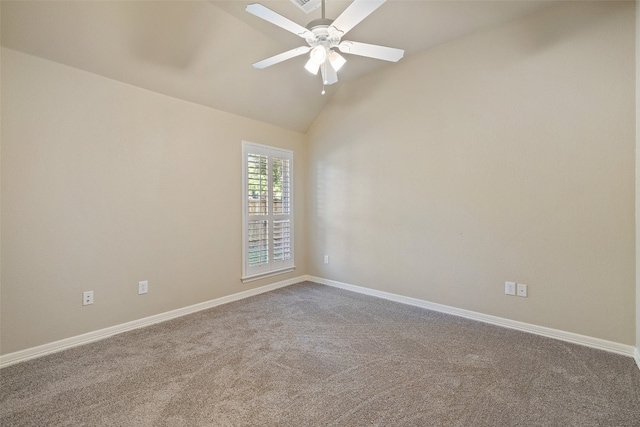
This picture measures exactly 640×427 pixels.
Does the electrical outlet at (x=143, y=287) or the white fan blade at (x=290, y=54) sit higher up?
the white fan blade at (x=290, y=54)

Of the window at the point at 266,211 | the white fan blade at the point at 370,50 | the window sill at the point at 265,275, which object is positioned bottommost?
the window sill at the point at 265,275

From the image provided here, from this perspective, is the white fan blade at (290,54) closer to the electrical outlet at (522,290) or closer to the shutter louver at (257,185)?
the shutter louver at (257,185)

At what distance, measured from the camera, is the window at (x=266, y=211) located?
3734 mm

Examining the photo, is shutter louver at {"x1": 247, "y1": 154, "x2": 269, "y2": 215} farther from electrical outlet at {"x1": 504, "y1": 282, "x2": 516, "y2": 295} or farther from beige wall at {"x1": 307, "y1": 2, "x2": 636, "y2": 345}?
electrical outlet at {"x1": 504, "y1": 282, "x2": 516, "y2": 295}

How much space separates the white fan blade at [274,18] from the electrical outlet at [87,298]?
103 inches

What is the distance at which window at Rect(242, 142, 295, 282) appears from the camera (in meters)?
3.73

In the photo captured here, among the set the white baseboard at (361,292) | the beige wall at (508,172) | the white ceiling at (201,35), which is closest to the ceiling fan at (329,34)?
the white ceiling at (201,35)

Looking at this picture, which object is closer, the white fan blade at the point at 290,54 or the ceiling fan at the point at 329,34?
the ceiling fan at the point at 329,34

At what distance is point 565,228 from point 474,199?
0.77 m

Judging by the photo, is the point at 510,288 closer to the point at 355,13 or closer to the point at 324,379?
the point at 324,379

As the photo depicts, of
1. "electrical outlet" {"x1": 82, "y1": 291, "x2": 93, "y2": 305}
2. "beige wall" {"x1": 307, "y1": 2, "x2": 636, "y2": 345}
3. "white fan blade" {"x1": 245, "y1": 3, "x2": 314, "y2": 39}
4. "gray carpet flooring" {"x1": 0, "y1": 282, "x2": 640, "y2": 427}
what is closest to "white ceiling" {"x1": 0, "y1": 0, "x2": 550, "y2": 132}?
"beige wall" {"x1": 307, "y1": 2, "x2": 636, "y2": 345}

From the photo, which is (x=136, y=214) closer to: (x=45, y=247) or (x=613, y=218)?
(x=45, y=247)

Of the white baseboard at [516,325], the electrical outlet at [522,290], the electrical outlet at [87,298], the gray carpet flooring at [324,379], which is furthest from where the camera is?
the electrical outlet at [522,290]

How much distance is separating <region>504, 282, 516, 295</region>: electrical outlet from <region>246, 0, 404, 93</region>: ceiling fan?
7.67 feet
